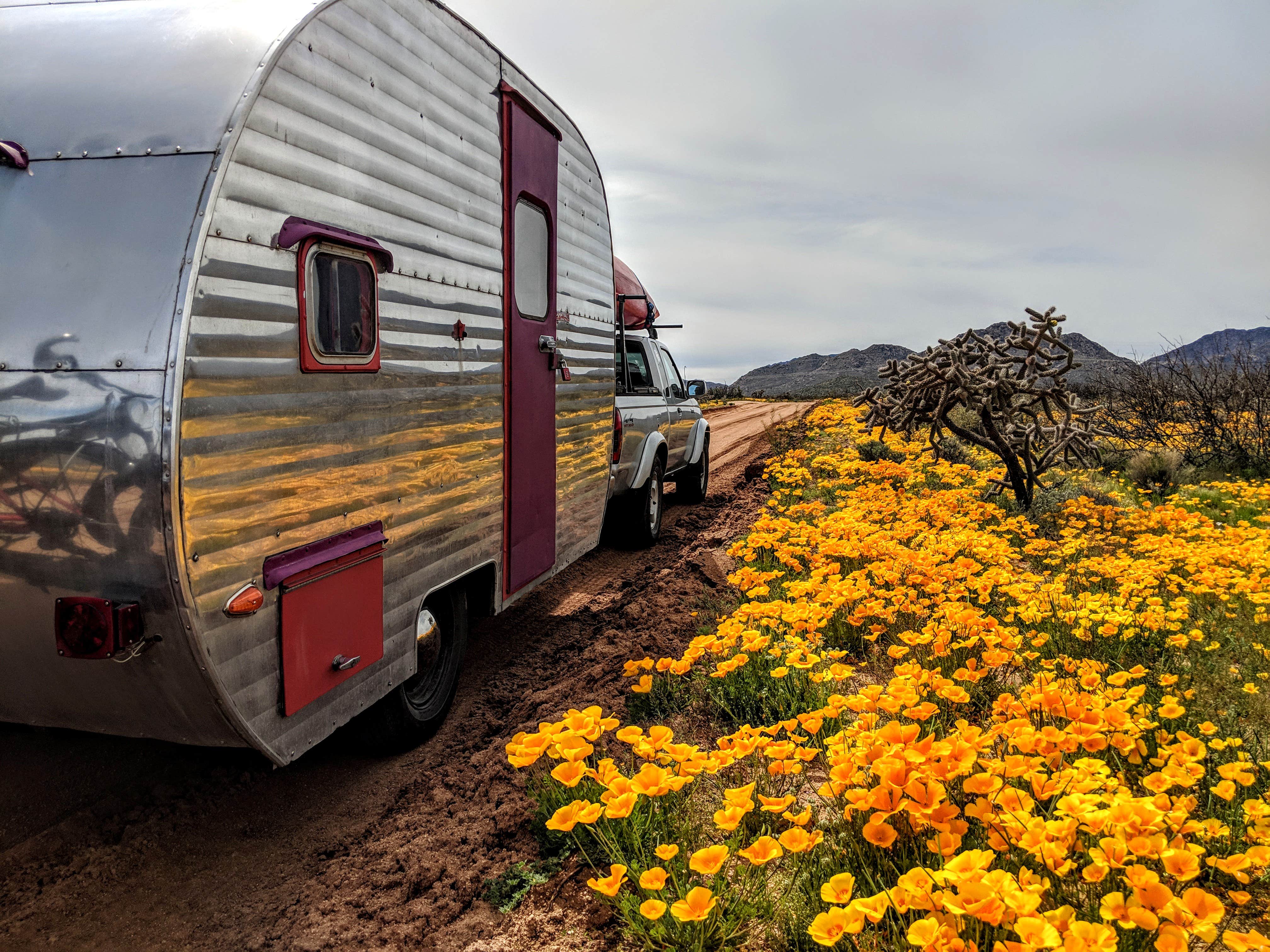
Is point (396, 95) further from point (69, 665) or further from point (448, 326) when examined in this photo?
point (69, 665)

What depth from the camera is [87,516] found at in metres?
2.36

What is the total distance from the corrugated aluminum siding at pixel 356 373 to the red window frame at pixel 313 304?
0.11ft

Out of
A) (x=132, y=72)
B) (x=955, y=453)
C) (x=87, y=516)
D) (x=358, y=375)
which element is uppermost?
(x=132, y=72)

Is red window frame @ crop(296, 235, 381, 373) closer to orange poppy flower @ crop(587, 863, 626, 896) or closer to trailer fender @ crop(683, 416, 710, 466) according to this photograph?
orange poppy flower @ crop(587, 863, 626, 896)

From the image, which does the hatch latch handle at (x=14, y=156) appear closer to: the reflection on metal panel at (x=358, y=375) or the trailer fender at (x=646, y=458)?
the reflection on metal panel at (x=358, y=375)

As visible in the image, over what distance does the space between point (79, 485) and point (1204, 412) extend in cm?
1423

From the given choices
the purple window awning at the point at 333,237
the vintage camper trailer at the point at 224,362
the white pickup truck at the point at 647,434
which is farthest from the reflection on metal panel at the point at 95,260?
the white pickup truck at the point at 647,434

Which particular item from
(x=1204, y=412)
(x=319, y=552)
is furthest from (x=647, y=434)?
(x=1204, y=412)

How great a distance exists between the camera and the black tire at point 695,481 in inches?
411

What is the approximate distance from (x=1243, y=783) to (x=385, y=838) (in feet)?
9.51

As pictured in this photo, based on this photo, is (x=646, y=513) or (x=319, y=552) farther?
(x=646, y=513)

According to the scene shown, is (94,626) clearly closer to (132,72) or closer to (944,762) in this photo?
(132,72)

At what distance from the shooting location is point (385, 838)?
10.4 feet

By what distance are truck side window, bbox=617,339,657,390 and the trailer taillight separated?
5.18 ft
